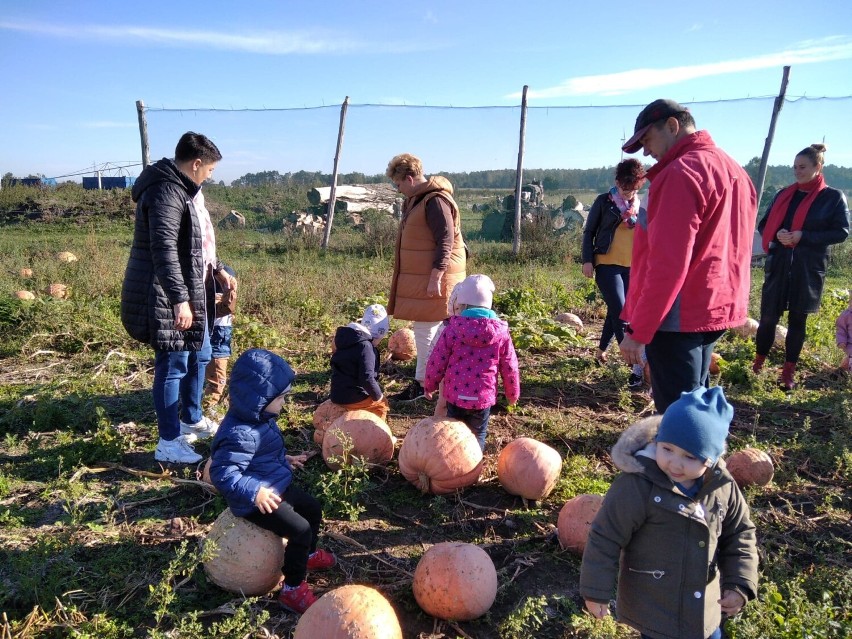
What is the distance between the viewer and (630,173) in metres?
5.20

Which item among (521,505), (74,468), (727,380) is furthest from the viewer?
(727,380)

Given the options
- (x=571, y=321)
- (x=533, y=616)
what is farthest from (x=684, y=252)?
(x=571, y=321)

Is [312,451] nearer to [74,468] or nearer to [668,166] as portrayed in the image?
[74,468]

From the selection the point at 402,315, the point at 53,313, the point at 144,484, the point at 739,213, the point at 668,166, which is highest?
the point at 668,166

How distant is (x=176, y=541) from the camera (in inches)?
126

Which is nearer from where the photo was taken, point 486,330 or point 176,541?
point 176,541

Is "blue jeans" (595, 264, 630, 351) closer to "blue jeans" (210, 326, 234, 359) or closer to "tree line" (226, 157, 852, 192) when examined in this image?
"blue jeans" (210, 326, 234, 359)

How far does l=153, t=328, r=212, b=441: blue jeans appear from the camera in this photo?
3898mm

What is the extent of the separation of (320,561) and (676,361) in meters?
2.06

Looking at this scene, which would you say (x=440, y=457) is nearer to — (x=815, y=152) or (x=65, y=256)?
(x=815, y=152)

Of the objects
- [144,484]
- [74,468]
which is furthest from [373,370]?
[74,468]

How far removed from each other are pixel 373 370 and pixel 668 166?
235cm

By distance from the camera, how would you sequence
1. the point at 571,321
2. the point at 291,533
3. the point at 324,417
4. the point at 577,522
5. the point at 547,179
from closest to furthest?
the point at 291,533
the point at 577,522
the point at 324,417
the point at 571,321
the point at 547,179

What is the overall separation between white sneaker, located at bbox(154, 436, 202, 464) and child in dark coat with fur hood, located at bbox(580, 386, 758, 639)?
286cm
